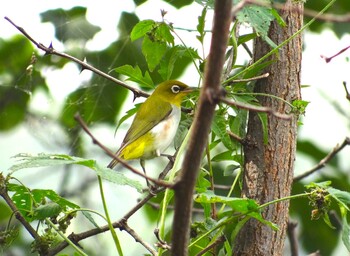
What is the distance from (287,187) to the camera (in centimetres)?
228

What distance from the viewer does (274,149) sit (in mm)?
2299

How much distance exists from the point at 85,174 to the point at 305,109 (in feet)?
6.07

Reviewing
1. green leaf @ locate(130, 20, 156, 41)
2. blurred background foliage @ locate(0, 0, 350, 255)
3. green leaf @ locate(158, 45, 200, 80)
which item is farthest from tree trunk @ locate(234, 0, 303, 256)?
blurred background foliage @ locate(0, 0, 350, 255)

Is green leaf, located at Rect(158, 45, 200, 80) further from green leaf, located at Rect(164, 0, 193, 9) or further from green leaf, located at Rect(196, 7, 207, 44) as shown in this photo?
green leaf, located at Rect(164, 0, 193, 9)

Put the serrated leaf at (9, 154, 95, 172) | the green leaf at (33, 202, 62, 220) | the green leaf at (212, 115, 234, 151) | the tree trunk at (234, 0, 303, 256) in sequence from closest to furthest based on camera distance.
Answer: the serrated leaf at (9, 154, 95, 172), the green leaf at (33, 202, 62, 220), the tree trunk at (234, 0, 303, 256), the green leaf at (212, 115, 234, 151)

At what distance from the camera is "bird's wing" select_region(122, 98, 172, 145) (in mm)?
3457

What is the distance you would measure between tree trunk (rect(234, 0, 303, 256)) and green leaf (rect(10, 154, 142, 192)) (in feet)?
1.74

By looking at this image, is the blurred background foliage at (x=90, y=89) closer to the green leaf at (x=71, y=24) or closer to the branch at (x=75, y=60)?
the green leaf at (x=71, y=24)

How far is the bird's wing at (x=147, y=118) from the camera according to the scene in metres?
3.46

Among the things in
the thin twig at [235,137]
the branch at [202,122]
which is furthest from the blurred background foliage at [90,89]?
the branch at [202,122]

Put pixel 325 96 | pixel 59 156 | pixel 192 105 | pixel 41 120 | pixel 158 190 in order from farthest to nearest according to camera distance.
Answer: pixel 41 120, pixel 325 96, pixel 192 105, pixel 158 190, pixel 59 156

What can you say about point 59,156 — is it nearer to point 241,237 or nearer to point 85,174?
point 241,237

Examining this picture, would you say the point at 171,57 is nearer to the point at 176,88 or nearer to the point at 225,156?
the point at 225,156

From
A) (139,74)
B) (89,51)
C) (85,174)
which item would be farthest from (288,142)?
(85,174)
